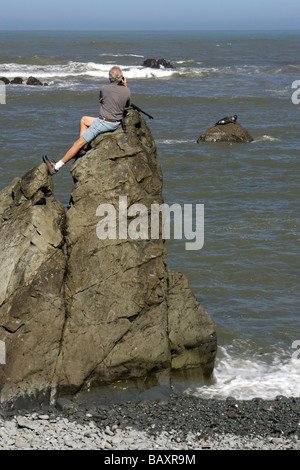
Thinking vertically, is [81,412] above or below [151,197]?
below

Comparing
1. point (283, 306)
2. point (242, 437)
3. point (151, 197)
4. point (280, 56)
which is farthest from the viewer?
point (280, 56)

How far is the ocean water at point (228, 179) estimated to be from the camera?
13.9m

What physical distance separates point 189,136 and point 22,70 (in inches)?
1318

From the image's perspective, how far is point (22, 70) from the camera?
61188mm

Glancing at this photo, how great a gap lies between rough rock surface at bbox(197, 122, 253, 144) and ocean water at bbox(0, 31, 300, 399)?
0.40 metres

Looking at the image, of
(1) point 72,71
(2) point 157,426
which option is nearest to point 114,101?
(2) point 157,426

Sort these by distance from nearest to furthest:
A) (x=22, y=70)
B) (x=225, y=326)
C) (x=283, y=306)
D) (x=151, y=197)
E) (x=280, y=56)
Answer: (x=151, y=197)
(x=225, y=326)
(x=283, y=306)
(x=22, y=70)
(x=280, y=56)

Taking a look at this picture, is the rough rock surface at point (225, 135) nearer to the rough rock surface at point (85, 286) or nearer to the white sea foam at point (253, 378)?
the white sea foam at point (253, 378)

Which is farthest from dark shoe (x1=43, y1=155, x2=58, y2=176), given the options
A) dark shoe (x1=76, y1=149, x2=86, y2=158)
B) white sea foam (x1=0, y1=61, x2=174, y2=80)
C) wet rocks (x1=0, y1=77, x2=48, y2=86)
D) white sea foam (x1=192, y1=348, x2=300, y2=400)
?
white sea foam (x1=0, y1=61, x2=174, y2=80)

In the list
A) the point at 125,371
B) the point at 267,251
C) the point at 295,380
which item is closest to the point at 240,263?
the point at 267,251

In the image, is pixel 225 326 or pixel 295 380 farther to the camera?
pixel 225 326

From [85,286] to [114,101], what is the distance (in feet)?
9.19

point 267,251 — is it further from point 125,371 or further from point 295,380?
point 125,371

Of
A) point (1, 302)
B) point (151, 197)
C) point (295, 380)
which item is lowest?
point (295, 380)
